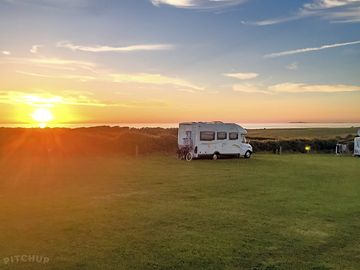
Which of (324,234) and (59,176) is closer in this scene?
(324,234)

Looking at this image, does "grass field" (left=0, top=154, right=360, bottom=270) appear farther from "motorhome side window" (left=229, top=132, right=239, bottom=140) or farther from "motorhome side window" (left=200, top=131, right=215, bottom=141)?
"motorhome side window" (left=229, top=132, right=239, bottom=140)

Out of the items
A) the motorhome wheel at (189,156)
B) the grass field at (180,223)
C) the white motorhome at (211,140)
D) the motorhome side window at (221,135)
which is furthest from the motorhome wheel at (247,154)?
the grass field at (180,223)

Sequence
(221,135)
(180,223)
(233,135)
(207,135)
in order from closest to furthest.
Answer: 1. (180,223)
2. (207,135)
3. (221,135)
4. (233,135)

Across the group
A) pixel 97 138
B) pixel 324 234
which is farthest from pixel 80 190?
pixel 97 138

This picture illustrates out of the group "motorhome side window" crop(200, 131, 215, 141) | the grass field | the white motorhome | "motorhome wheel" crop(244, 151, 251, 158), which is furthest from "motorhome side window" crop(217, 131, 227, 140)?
the grass field

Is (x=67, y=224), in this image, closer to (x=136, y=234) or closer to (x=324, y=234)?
(x=136, y=234)

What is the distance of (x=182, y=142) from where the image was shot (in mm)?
30844

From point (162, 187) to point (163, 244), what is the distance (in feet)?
25.1

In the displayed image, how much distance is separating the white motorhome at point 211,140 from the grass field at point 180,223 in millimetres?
11811

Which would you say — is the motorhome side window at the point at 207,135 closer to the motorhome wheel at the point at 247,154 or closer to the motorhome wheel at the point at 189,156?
the motorhome wheel at the point at 189,156

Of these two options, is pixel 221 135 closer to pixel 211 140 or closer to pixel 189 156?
pixel 211 140

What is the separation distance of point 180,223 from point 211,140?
2081 cm

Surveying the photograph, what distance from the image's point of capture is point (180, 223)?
32.3 ft

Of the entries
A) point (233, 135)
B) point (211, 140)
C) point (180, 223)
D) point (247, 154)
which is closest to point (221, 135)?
point (211, 140)
